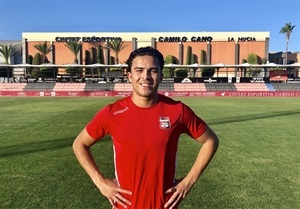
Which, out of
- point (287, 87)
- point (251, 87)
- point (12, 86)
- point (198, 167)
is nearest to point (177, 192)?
point (198, 167)

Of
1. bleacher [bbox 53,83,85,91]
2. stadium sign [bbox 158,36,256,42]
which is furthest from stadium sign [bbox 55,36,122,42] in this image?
bleacher [bbox 53,83,85,91]

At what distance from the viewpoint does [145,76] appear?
275 cm

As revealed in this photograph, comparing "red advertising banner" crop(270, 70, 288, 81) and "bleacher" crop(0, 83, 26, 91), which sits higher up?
"red advertising banner" crop(270, 70, 288, 81)

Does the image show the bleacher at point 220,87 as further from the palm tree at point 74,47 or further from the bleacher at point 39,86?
the palm tree at point 74,47

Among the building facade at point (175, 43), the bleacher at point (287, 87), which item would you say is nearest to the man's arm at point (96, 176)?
the bleacher at point (287, 87)

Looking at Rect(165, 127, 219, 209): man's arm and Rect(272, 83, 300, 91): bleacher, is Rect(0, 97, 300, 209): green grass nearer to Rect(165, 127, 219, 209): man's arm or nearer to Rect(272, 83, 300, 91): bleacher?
Rect(165, 127, 219, 209): man's arm

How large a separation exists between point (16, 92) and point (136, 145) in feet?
149

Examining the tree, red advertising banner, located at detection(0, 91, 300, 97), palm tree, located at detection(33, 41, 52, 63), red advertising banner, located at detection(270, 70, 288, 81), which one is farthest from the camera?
the tree

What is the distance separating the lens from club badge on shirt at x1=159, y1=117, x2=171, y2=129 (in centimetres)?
273

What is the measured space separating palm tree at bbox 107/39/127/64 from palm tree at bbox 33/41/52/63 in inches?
487

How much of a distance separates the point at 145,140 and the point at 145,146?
47mm

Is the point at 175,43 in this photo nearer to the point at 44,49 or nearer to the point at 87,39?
the point at 87,39

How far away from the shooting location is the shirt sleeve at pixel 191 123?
2854mm

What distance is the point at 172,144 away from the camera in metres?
2.81
